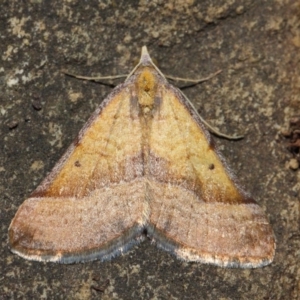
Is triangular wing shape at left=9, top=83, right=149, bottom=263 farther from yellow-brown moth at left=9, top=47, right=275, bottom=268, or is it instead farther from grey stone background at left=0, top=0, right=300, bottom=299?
grey stone background at left=0, top=0, right=300, bottom=299

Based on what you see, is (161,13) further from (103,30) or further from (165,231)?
(165,231)

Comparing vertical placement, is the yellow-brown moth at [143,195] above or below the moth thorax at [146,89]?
below

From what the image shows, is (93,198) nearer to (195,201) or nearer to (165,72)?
(195,201)

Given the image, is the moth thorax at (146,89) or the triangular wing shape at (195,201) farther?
the moth thorax at (146,89)

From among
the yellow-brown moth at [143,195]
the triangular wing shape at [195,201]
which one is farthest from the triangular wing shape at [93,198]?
the triangular wing shape at [195,201]

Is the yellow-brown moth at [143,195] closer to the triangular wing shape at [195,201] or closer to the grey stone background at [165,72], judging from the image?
the triangular wing shape at [195,201]

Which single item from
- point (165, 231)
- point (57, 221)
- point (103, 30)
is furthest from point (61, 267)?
point (103, 30)

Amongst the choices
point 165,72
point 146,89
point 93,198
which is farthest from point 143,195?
point 165,72

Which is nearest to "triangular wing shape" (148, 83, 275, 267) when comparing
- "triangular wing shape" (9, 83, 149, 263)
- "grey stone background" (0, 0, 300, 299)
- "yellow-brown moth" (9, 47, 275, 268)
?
"yellow-brown moth" (9, 47, 275, 268)
